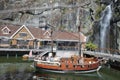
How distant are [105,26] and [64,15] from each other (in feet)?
72.1

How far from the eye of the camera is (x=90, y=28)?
3319 inches

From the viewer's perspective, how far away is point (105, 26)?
73.9 metres

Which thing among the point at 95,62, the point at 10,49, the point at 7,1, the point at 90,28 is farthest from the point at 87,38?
the point at 7,1

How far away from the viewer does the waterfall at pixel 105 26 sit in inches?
2896

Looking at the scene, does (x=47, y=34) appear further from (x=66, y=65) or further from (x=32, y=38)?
(x=66, y=65)

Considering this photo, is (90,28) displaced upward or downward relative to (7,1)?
downward

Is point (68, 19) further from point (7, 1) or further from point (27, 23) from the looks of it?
point (7, 1)

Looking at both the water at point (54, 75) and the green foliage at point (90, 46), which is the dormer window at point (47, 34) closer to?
the green foliage at point (90, 46)

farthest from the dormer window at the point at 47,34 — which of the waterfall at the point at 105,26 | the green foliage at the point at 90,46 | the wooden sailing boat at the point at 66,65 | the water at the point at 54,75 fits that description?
the water at the point at 54,75

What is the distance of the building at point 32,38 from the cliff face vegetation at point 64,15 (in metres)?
5.80

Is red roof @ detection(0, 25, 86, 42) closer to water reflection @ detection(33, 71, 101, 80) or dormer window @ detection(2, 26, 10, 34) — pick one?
dormer window @ detection(2, 26, 10, 34)

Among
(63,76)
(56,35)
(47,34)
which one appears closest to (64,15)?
(47,34)

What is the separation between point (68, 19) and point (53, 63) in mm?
44093

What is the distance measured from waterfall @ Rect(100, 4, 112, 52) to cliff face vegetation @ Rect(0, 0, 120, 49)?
4.37ft
